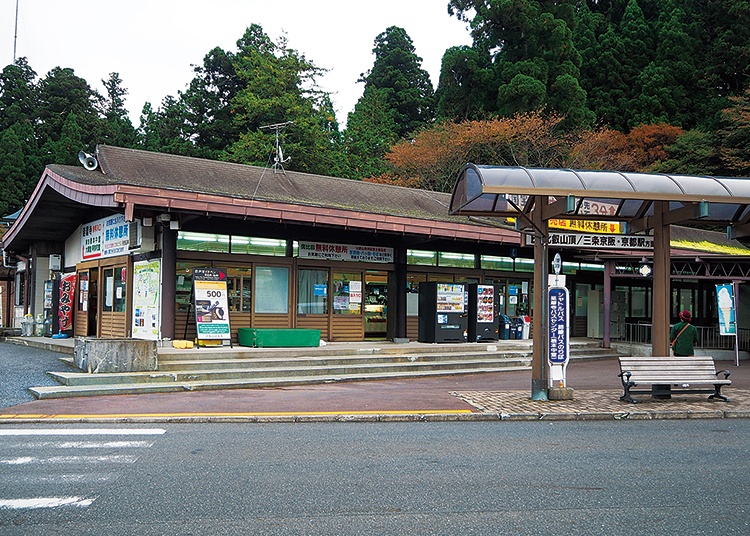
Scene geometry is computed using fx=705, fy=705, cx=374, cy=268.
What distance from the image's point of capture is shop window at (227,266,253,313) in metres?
17.7

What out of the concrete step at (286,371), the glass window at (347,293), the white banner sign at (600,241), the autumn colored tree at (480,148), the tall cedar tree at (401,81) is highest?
the tall cedar tree at (401,81)

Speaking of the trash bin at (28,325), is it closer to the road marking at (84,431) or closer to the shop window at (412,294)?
the shop window at (412,294)

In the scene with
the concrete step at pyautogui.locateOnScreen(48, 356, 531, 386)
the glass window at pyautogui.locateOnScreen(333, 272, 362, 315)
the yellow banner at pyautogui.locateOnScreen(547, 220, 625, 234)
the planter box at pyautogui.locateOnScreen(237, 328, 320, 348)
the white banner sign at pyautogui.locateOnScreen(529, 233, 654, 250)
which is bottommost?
the concrete step at pyautogui.locateOnScreen(48, 356, 531, 386)

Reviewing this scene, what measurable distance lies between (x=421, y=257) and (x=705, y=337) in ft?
36.3

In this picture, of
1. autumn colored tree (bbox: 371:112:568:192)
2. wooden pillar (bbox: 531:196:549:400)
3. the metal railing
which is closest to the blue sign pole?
wooden pillar (bbox: 531:196:549:400)

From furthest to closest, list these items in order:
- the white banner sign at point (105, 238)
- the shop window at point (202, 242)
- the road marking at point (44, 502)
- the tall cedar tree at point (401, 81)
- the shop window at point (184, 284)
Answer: the tall cedar tree at point (401, 81)
the white banner sign at point (105, 238)
the shop window at point (184, 284)
the shop window at point (202, 242)
the road marking at point (44, 502)

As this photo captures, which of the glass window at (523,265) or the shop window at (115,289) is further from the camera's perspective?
the glass window at (523,265)

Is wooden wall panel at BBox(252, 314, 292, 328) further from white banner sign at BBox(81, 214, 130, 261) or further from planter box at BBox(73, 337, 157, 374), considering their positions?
planter box at BBox(73, 337, 157, 374)

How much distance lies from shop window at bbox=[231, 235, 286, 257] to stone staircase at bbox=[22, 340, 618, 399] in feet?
8.69

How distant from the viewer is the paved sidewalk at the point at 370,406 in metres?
10.4

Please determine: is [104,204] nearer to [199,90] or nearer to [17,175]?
[17,175]

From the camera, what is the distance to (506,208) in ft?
41.5

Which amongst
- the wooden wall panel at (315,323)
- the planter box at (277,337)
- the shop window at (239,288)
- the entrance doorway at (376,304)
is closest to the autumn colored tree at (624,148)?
the entrance doorway at (376,304)

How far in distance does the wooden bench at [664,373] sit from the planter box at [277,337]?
789 cm
